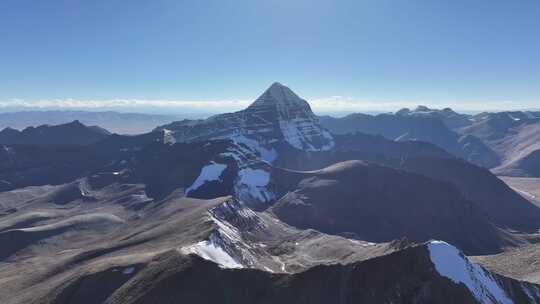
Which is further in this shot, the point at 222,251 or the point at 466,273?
the point at 222,251

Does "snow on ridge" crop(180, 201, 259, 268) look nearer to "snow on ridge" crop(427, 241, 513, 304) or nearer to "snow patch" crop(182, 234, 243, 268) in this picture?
"snow patch" crop(182, 234, 243, 268)

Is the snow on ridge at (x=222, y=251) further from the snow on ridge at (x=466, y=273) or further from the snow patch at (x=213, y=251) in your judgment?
the snow on ridge at (x=466, y=273)

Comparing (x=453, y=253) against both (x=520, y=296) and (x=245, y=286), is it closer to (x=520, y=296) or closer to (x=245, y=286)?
(x=520, y=296)

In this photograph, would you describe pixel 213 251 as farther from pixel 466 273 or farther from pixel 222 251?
pixel 466 273

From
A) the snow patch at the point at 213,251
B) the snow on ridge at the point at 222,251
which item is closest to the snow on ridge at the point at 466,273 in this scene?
the snow on ridge at the point at 222,251

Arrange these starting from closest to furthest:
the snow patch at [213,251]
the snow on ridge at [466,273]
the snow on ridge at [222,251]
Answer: the snow on ridge at [466,273]
the snow patch at [213,251]
the snow on ridge at [222,251]

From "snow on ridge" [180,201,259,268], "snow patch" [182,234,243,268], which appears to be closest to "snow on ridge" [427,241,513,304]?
"snow on ridge" [180,201,259,268]

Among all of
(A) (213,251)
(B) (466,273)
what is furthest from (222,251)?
(B) (466,273)

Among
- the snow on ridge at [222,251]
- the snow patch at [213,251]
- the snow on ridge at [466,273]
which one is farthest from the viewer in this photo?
the snow on ridge at [222,251]

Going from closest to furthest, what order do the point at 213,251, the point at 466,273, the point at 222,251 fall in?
the point at 466,273, the point at 213,251, the point at 222,251
